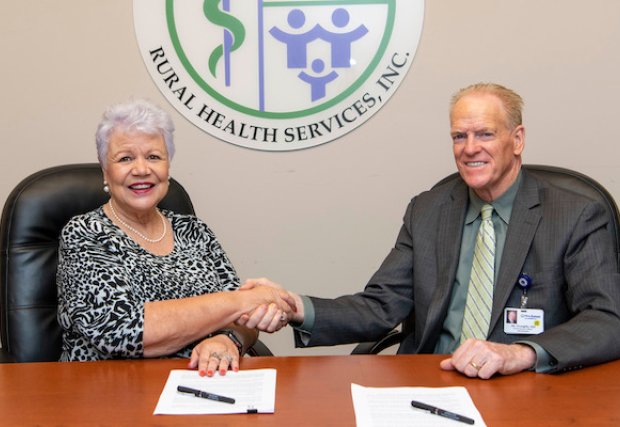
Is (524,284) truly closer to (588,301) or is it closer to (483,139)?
(588,301)

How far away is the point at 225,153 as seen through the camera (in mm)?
3389

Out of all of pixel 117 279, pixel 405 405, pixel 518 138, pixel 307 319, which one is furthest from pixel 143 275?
pixel 518 138

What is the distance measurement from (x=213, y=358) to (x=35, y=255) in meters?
0.89

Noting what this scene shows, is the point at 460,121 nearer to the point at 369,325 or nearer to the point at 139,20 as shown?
the point at 369,325

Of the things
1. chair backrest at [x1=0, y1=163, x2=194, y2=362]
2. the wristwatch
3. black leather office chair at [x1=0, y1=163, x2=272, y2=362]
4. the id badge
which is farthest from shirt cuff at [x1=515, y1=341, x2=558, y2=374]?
chair backrest at [x1=0, y1=163, x2=194, y2=362]

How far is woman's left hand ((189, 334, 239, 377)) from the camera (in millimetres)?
1937

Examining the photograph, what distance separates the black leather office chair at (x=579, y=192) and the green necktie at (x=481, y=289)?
0.30m

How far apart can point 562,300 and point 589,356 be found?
1.30 ft

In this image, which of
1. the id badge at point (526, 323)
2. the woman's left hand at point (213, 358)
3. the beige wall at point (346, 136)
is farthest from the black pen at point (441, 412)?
the beige wall at point (346, 136)

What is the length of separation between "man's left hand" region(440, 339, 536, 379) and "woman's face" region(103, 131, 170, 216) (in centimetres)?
113

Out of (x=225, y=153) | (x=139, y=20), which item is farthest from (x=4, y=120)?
(x=225, y=153)

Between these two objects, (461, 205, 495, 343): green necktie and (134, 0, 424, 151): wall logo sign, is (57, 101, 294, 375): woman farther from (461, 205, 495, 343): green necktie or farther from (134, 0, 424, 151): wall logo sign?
(134, 0, 424, 151): wall logo sign

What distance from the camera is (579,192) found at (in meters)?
2.54

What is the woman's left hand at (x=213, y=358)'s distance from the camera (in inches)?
76.2
